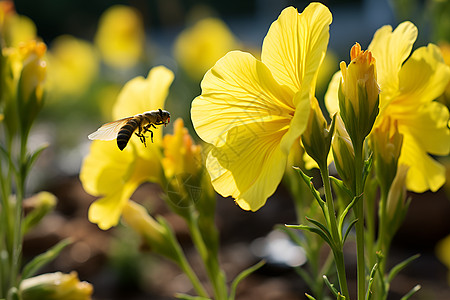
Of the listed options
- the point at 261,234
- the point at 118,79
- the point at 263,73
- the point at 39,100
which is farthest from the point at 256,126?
the point at 118,79

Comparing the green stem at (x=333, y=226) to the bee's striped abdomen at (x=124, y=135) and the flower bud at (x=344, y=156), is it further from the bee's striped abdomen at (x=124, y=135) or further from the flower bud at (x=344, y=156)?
the bee's striped abdomen at (x=124, y=135)

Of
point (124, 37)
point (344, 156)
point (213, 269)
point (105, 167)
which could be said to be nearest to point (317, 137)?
point (344, 156)

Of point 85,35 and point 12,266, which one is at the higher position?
point 12,266

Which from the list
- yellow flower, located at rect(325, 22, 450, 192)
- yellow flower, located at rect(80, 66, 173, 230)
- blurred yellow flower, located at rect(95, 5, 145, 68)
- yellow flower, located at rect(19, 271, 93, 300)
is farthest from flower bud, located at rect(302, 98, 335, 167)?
blurred yellow flower, located at rect(95, 5, 145, 68)

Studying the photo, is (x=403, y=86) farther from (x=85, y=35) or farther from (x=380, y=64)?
(x=85, y=35)

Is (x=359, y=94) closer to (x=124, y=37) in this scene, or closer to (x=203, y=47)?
(x=203, y=47)
